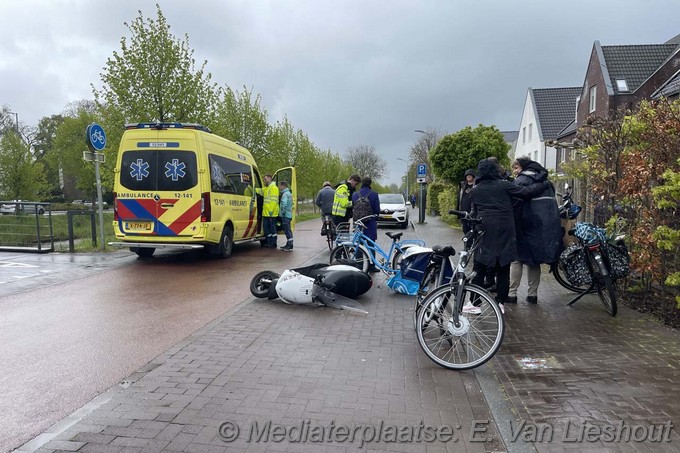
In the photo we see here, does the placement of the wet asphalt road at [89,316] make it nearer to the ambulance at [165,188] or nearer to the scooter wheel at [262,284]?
the scooter wheel at [262,284]

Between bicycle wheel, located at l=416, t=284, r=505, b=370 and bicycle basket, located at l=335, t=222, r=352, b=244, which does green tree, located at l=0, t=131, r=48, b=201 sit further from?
bicycle wheel, located at l=416, t=284, r=505, b=370

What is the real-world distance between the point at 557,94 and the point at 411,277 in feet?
134

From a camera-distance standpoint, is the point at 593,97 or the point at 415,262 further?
the point at 593,97

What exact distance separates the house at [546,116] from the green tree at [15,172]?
3702cm

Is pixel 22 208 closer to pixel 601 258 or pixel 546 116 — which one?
pixel 601 258

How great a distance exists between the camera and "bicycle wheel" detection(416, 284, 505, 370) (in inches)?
161

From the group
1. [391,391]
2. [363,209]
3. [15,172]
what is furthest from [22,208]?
[15,172]

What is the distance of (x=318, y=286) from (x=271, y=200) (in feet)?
20.0

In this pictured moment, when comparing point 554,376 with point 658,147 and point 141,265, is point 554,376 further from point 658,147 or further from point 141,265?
point 141,265

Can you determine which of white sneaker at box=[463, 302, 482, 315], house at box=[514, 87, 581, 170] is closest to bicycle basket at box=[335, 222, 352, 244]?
white sneaker at box=[463, 302, 482, 315]

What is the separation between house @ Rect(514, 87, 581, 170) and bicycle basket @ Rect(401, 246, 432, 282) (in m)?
33.7

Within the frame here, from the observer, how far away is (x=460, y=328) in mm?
4250

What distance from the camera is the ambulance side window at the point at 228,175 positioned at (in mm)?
9945

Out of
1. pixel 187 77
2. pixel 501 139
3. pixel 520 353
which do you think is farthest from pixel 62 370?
pixel 501 139
